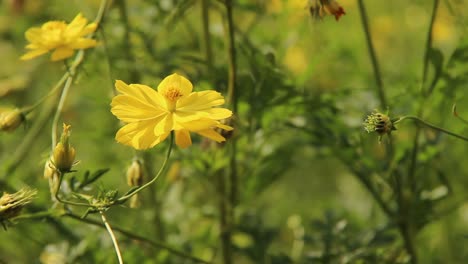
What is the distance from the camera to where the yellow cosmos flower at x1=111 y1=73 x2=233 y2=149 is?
0.78 meters

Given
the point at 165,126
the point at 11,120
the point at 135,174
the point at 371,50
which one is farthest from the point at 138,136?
the point at 371,50

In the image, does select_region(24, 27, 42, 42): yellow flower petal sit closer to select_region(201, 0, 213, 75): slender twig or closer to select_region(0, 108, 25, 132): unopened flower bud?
select_region(0, 108, 25, 132): unopened flower bud

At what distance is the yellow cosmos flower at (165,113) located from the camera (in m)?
0.78

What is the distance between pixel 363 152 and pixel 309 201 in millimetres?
832

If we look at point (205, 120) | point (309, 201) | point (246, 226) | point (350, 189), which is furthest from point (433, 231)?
point (205, 120)

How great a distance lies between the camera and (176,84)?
826 millimetres

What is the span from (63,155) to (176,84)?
15cm

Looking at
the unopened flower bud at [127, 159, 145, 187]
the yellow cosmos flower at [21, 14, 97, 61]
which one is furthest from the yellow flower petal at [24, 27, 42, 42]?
the unopened flower bud at [127, 159, 145, 187]

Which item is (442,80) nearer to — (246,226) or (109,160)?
(246,226)

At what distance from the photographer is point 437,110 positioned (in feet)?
3.69

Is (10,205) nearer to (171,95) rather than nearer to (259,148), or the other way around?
(171,95)

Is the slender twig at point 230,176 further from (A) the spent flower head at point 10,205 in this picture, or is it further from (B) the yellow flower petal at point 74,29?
(A) the spent flower head at point 10,205

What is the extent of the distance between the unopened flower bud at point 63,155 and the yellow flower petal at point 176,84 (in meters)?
0.12

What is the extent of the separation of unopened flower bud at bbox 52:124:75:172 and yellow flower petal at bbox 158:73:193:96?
119mm
